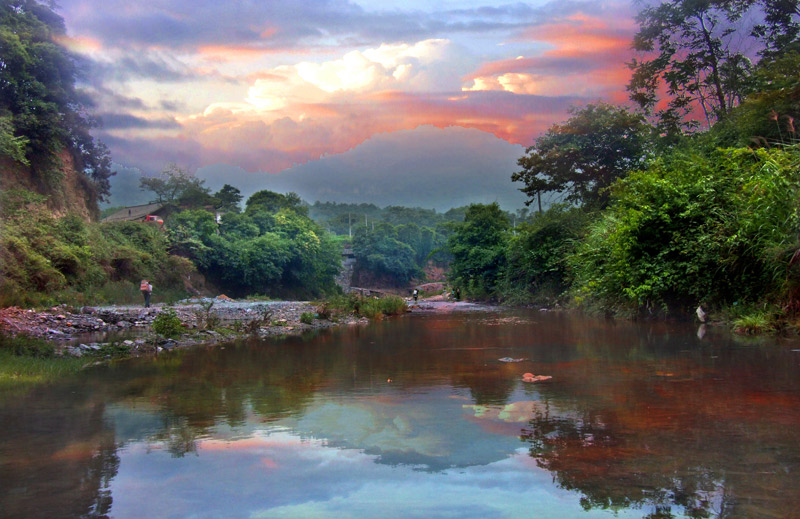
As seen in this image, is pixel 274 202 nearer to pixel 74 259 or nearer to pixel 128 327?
pixel 74 259

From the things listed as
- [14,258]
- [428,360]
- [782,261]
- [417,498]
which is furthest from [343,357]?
[14,258]

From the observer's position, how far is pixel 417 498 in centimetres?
355

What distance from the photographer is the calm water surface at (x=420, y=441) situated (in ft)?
11.4

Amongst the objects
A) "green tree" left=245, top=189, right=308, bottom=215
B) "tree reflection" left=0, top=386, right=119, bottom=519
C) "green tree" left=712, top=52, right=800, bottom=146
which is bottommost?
"tree reflection" left=0, top=386, right=119, bottom=519

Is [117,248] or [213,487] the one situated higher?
[117,248]

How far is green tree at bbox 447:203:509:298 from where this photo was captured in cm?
3575

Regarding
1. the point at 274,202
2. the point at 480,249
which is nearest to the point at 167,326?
the point at 480,249

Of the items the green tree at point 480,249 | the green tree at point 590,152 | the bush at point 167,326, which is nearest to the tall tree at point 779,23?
the green tree at point 590,152

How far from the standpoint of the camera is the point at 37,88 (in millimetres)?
24422

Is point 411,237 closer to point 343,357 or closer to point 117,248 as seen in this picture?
point 117,248

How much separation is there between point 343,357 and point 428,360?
169cm

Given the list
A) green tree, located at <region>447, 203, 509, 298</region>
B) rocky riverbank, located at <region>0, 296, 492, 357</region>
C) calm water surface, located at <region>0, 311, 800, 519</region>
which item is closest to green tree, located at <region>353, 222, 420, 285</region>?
green tree, located at <region>447, 203, 509, 298</region>

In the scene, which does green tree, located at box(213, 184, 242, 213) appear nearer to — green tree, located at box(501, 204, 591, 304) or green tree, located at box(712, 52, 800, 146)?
green tree, located at box(501, 204, 591, 304)

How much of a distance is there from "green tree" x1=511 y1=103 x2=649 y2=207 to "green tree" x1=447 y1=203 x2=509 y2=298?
5408 millimetres
